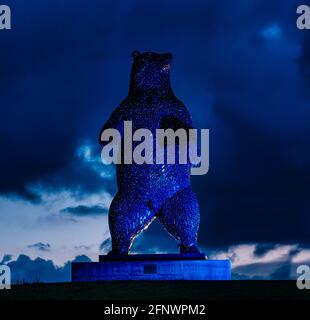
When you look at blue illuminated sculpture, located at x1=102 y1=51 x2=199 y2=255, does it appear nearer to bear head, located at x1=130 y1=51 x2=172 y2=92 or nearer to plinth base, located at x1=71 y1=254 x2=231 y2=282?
bear head, located at x1=130 y1=51 x2=172 y2=92

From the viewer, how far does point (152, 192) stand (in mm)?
18484

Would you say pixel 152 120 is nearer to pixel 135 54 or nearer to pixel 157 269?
pixel 135 54

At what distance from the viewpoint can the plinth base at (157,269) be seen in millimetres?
17859

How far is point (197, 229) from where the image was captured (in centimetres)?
1862

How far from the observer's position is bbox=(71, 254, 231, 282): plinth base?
17859mm

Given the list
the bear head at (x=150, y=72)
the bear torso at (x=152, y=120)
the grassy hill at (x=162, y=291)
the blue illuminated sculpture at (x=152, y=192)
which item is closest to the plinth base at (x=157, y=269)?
the blue illuminated sculpture at (x=152, y=192)

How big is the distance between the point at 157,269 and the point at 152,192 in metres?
1.78

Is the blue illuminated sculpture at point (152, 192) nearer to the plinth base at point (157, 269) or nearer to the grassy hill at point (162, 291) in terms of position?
the plinth base at point (157, 269)

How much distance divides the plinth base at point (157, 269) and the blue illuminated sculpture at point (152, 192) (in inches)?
22.9

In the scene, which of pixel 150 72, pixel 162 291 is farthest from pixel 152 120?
pixel 162 291
